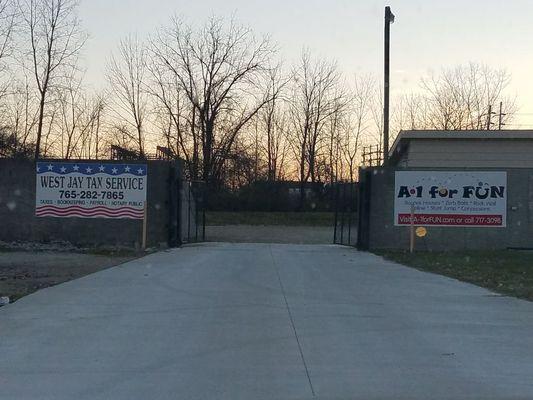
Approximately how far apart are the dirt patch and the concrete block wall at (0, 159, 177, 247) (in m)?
2.17

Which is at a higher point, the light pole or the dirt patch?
the light pole

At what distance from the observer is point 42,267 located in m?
15.5

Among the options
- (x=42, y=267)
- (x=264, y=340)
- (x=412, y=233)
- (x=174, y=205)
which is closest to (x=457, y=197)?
(x=412, y=233)

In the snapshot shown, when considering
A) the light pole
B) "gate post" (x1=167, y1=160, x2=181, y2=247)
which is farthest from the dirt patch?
the light pole

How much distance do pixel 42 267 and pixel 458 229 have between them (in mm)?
13365

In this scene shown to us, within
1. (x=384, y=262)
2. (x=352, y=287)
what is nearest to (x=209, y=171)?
(x=384, y=262)

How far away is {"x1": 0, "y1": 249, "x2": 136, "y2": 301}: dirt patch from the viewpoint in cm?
1219

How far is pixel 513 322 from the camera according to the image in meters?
9.10

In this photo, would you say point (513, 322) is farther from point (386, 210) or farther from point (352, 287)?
point (386, 210)

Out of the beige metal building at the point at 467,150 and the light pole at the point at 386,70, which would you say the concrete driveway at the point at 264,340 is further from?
the beige metal building at the point at 467,150

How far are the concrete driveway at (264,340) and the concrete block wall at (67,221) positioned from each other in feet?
31.4

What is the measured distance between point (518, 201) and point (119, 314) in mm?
16585

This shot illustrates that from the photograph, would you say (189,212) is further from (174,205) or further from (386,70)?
(386,70)

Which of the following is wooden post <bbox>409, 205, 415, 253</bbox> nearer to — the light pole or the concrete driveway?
the light pole
